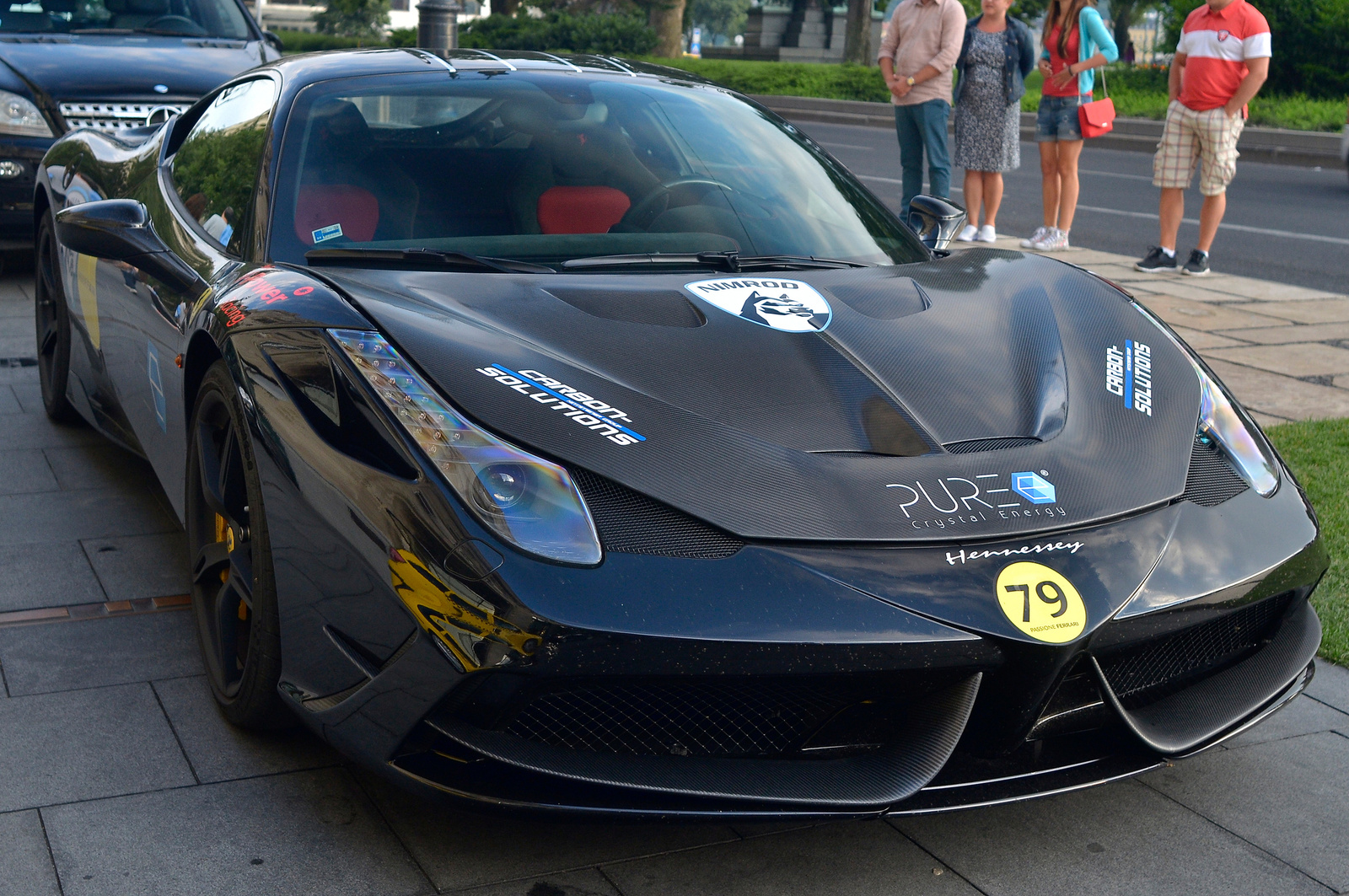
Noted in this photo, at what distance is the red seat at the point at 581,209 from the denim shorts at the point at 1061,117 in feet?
21.9

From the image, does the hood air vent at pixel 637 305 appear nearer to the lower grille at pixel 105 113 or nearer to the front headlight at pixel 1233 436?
the front headlight at pixel 1233 436

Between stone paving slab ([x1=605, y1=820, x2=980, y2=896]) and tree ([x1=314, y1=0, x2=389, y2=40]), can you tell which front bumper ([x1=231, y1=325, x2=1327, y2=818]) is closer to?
stone paving slab ([x1=605, y1=820, x2=980, y2=896])

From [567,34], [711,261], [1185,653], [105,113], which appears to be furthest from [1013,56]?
[567,34]

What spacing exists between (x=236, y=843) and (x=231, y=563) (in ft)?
1.90

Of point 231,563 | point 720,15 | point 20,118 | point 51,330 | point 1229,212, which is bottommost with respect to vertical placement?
point 720,15

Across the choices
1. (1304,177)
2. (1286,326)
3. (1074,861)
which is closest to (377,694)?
(1074,861)

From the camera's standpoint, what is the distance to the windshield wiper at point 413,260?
284cm

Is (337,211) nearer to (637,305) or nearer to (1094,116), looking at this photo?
(637,305)

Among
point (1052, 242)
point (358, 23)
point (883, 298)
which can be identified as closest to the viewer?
point (883, 298)

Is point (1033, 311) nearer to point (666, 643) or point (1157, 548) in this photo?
point (1157, 548)

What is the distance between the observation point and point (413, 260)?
9.34 feet

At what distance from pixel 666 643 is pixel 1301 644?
1.27 m

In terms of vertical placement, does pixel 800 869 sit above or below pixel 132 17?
below

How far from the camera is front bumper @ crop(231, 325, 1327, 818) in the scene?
6.55ft
